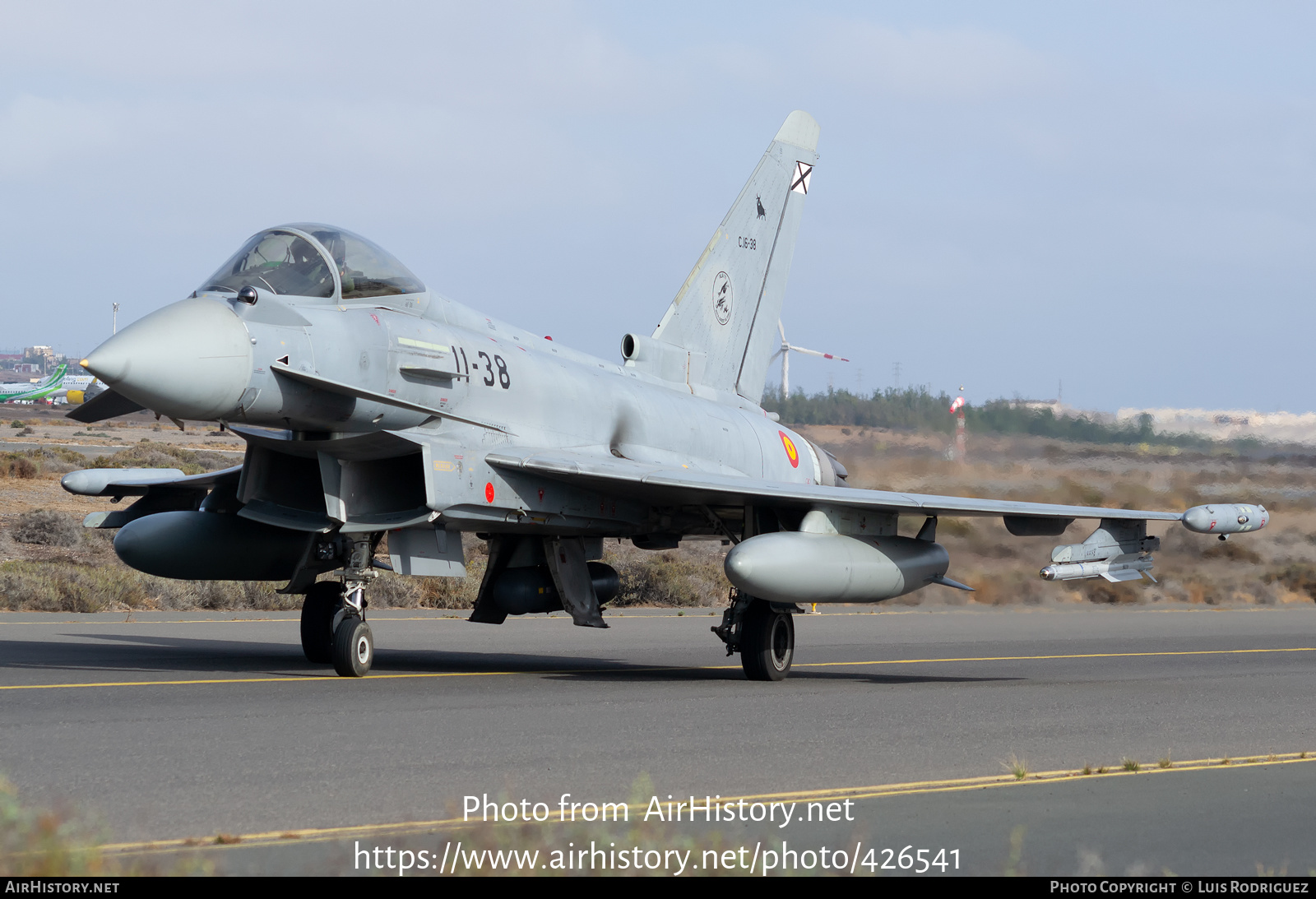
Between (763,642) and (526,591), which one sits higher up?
(526,591)

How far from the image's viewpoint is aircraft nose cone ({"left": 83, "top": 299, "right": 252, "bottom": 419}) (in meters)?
9.91

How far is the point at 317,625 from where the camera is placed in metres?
14.0

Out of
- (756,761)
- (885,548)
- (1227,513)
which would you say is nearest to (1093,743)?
(756,761)

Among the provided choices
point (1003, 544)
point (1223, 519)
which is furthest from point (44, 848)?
point (1003, 544)

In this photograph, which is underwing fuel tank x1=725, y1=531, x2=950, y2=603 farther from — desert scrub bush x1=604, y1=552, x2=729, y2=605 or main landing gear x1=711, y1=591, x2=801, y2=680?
desert scrub bush x1=604, y1=552, x2=729, y2=605

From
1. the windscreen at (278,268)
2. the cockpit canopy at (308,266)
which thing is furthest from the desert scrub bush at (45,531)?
the windscreen at (278,268)

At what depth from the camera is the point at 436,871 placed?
16.1ft

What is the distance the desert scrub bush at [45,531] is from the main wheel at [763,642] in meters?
18.6

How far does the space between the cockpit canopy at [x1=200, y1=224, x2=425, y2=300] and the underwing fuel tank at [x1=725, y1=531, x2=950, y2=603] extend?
413 centimetres

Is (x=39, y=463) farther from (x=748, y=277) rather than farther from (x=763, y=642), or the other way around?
(x=763, y=642)

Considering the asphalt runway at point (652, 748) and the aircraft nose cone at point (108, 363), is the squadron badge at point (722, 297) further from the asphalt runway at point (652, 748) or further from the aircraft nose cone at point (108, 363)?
the aircraft nose cone at point (108, 363)

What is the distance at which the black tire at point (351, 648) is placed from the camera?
460 inches

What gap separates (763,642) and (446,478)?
12.8 ft

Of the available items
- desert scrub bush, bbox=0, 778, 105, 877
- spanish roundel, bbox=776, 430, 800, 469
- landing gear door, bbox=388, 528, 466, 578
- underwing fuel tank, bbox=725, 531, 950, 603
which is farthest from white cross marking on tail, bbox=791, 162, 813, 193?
desert scrub bush, bbox=0, 778, 105, 877
